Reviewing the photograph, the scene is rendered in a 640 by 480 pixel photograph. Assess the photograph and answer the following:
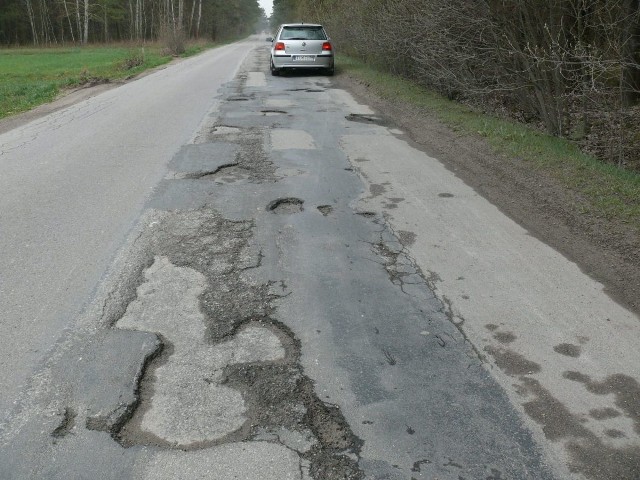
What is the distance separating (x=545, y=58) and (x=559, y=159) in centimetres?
177

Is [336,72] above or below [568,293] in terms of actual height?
below

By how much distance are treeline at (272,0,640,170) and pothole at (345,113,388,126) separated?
152 cm

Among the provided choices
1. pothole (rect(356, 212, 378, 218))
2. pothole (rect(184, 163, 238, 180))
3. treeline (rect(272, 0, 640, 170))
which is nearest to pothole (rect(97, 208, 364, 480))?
pothole (rect(356, 212, 378, 218))

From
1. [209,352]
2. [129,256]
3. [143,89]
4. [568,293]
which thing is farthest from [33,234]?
[143,89]

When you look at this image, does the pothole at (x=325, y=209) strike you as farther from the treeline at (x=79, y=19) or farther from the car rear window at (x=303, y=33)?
the treeline at (x=79, y=19)

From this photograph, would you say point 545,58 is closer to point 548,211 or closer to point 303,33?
point 548,211

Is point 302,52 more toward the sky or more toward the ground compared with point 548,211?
more toward the ground

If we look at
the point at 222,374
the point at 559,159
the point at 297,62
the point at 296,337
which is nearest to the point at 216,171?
the point at 296,337

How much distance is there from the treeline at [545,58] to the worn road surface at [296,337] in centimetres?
253

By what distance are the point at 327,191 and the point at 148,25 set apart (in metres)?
70.6

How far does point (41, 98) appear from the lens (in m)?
15.3

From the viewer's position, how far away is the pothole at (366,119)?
10807 millimetres

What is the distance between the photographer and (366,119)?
1108 centimetres

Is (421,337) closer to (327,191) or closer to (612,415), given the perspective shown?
(612,415)
